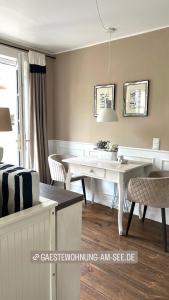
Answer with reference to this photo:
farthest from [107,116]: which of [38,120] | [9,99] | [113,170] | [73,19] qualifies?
[9,99]

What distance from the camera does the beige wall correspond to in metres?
A: 3.03

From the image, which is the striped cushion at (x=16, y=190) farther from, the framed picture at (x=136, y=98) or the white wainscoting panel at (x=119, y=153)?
the framed picture at (x=136, y=98)

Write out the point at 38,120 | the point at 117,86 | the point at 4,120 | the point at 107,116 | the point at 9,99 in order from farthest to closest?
1. the point at 38,120
2. the point at 9,99
3. the point at 117,86
4. the point at 107,116
5. the point at 4,120

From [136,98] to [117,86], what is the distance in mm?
370

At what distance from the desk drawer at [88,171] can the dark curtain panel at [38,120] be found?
866mm

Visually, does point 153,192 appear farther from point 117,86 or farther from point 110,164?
point 117,86

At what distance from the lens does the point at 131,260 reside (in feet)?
7.76

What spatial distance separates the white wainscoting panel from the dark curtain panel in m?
0.35

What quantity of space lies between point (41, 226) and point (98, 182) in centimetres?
251

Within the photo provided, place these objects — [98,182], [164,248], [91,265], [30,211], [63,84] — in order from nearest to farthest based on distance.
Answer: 1. [30,211]
2. [91,265]
3. [164,248]
4. [98,182]
5. [63,84]

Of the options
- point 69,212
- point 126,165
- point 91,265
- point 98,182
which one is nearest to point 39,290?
point 69,212

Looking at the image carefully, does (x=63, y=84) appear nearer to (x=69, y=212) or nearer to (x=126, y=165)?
(x=126, y=165)

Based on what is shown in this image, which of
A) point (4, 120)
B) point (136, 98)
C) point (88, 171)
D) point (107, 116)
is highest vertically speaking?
point (136, 98)

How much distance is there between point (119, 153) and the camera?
348 centimetres
